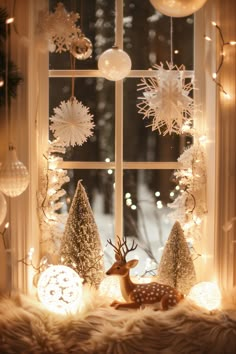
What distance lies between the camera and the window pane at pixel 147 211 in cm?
294

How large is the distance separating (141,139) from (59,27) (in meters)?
0.75

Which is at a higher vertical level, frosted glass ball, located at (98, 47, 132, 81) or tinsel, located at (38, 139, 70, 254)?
frosted glass ball, located at (98, 47, 132, 81)

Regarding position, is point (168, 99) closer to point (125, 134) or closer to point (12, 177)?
point (125, 134)

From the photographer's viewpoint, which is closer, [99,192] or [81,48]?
[81,48]

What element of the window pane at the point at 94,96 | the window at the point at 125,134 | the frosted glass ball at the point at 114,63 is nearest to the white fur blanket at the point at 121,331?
the window at the point at 125,134

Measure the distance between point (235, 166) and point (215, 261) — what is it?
493mm

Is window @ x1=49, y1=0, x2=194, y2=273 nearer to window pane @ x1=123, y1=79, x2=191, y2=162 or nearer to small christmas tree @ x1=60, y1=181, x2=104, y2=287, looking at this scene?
window pane @ x1=123, y1=79, x2=191, y2=162

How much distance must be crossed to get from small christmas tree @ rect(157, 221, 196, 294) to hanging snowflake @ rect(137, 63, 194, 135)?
1.81 feet

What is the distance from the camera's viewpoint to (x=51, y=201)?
113 inches

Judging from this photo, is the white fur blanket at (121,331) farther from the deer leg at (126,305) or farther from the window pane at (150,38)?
the window pane at (150,38)

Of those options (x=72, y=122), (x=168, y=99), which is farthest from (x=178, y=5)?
(x=72, y=122)

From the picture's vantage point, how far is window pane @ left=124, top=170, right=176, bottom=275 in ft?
9.66

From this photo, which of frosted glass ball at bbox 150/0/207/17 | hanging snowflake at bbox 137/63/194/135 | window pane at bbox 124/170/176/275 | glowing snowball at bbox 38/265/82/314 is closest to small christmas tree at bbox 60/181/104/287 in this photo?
glowing snowball at bbox 38/265/82/314

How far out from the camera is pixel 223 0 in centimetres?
256
